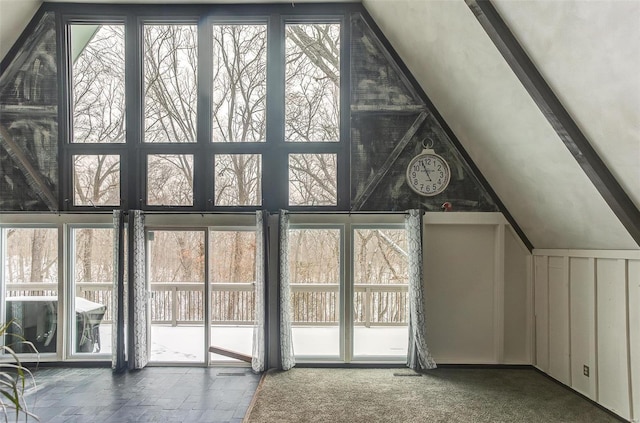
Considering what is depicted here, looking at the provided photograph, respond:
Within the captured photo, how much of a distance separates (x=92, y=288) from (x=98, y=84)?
279 cm

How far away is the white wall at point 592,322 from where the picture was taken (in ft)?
12.4

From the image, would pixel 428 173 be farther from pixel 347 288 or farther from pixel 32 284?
pixel 32 284

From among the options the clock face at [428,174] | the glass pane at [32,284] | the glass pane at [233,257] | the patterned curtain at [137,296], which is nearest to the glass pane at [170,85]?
the patterned curtain at [137,296]

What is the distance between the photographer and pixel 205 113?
554 centimetres

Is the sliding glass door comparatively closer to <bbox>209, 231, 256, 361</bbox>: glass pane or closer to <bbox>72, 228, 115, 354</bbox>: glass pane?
<bbox>209, 231, 256, 361</bbox>: glass pane

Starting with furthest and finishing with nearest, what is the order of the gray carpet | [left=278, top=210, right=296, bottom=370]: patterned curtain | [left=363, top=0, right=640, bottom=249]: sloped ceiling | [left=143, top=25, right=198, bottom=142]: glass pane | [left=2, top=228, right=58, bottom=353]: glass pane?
[left=143, top=25, right=198, bottom=142]: glass pane < [left=2, top=228, right=58, bottom=353]: glass pane < [left=278, top=210, right=296, bottom=370]: patterned curtain < the gray carpet < [left=363, top=0, right=640, bottom=249]: sloped ceiling

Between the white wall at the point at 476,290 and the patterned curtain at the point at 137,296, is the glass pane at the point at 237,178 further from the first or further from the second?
the white wall at the point at 476,290

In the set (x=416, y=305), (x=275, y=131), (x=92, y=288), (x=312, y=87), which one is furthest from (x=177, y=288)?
(x=312, y=87)

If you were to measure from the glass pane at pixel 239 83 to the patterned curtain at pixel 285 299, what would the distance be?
1332 millimetres

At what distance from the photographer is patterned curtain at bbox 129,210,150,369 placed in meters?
5.23

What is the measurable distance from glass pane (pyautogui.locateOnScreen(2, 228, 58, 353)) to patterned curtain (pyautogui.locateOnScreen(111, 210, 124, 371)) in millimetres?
904

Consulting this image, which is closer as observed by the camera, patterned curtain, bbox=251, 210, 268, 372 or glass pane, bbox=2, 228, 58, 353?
patterned curtain, bbox=251, 210, 268, 372

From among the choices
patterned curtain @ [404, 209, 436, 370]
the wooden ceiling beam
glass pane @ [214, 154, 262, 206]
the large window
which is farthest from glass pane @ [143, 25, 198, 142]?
the wooden ceiling beam

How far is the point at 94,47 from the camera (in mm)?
5578
